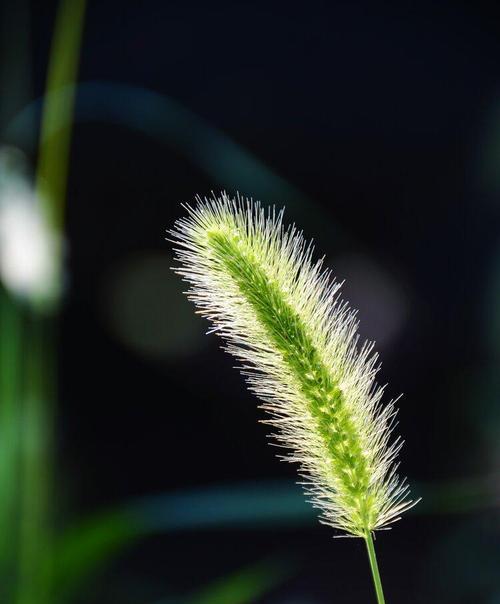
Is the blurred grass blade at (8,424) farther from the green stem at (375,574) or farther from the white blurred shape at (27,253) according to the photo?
the green stem at (375,574)

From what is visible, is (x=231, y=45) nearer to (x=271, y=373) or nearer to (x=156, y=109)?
(x=156, y=109)

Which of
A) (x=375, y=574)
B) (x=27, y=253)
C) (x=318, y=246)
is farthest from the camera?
(x=318, y=246)

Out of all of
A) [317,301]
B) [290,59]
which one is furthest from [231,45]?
[317,301]

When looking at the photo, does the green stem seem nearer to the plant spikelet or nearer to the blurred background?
the plant spikelet

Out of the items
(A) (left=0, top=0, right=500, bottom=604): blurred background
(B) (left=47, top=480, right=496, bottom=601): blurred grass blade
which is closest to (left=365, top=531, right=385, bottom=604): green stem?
(B) (left=47, top=480, right=496, bottom=601): blurred grass blade

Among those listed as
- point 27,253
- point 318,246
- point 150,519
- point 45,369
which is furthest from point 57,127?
point 318,246

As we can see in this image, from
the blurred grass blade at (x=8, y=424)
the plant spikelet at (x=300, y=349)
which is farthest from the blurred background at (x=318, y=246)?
the plant spikelet at (x=300, y=349)

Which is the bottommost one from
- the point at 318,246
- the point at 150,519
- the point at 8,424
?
the point at 150,519

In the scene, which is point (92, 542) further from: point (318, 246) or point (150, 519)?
point (318, 246)
